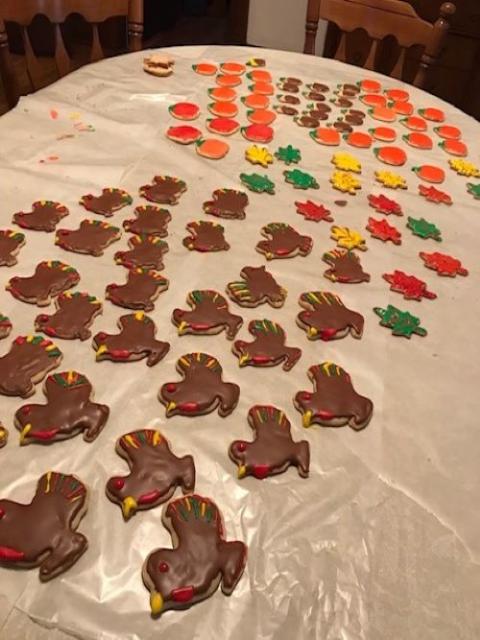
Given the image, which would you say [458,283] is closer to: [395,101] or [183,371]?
[183,371]

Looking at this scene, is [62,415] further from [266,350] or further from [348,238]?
[348,238]

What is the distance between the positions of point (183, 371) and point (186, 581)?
A: 30cm

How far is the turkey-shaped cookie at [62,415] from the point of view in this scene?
70 cm

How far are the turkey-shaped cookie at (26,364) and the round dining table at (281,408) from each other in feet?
0.07

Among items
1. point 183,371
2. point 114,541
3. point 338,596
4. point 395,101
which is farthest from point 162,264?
point 395,101

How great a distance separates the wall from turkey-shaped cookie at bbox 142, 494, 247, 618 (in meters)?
3.23

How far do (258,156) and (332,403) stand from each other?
2.37 feet

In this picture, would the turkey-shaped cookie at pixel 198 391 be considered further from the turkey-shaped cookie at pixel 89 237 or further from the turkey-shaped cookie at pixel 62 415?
the turkey-shaped cookie at pixel 89 237

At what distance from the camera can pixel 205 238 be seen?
106 cm

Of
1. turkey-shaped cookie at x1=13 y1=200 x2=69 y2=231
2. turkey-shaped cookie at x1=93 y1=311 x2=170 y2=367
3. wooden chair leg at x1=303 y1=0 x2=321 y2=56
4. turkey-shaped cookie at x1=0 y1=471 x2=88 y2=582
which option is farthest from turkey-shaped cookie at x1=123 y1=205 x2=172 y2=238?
wooden chair leg at x1=303 y1=0 x2=321 y2=56

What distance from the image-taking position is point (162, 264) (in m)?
1.00

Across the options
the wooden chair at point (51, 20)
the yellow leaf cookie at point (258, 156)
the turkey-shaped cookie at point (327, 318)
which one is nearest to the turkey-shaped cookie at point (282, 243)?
the turkey-shaped cookie at point (327, 318)

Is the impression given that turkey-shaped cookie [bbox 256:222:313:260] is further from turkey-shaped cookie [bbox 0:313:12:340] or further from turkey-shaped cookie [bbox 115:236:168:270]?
turkey-shaped cookie [bbox 0:313:12:340]

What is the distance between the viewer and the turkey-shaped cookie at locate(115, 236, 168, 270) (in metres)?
0.98
